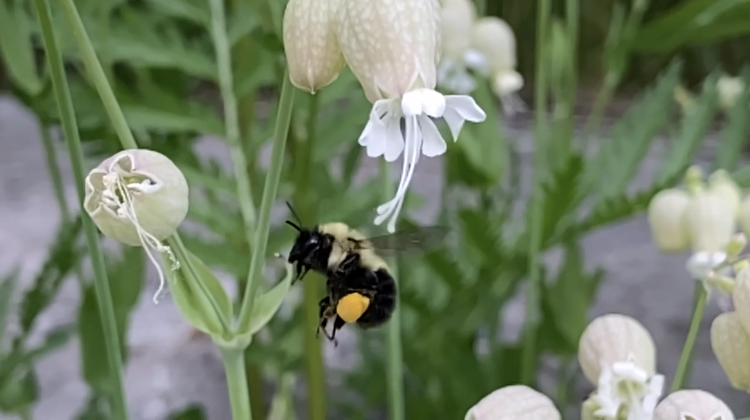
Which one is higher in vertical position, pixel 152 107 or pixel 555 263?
pixel 152 107

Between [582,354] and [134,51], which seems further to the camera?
[134,51]

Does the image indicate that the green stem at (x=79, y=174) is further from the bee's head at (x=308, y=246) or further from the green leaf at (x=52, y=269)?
the green leaf at (x=52, y=269)

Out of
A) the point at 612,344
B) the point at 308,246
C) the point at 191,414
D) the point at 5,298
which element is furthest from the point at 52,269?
the point at 612,344

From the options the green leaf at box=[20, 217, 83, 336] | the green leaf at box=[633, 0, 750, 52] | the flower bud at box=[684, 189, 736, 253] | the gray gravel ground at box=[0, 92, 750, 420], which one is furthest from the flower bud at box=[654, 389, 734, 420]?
the gray gravel ground at box=[0, 92, 750, 420]

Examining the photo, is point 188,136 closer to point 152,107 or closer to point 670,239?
point 152,107

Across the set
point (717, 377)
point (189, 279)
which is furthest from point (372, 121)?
point (717, 377)

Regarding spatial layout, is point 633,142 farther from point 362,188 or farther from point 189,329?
point 189,329
